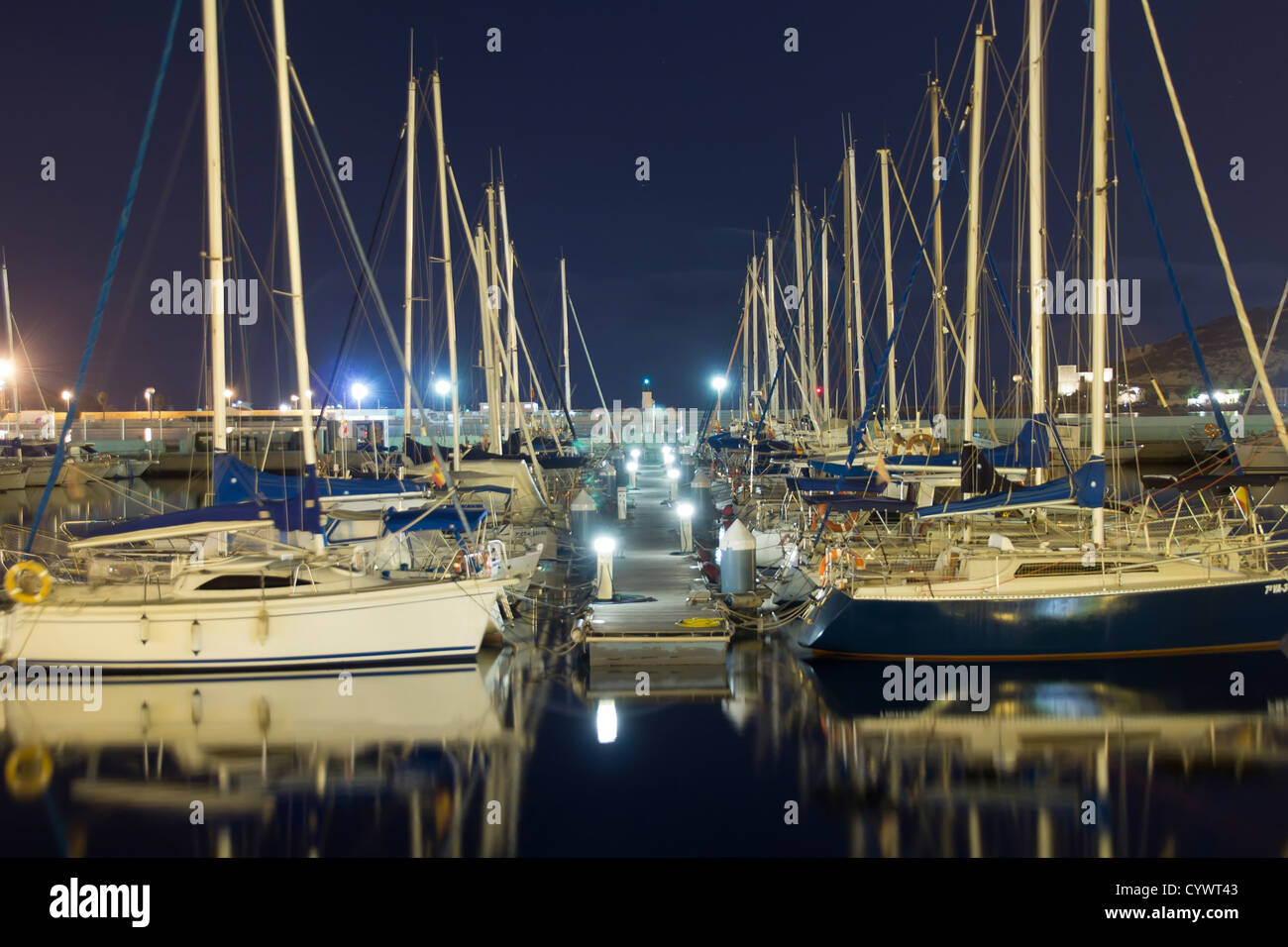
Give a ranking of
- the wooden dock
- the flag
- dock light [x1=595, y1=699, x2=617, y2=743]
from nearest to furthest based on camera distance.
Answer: dock light [x1=595, y1=699, x2=617, y2=743], the wooden dock, the flag

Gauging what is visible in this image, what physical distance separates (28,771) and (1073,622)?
17.2 meters

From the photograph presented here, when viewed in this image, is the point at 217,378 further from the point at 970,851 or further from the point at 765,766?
the point at 970,851

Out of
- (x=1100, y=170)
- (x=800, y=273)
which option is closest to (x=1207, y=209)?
(x=1100, y=170)

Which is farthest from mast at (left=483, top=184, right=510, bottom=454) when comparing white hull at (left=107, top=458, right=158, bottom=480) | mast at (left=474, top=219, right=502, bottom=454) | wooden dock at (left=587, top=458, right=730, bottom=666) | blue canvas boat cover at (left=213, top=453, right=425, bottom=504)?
white hull at (left=107, top=458, right=158, bottom=480)

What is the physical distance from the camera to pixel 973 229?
26078 millimetres

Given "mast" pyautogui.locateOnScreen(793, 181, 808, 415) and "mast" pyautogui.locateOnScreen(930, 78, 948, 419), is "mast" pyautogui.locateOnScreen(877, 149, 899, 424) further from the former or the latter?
"mast" pyautogui.locateOnScreen(793, 181, 808, 415)

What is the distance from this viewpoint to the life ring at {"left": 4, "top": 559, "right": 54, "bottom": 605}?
1927cm

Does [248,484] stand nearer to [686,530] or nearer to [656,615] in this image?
[656,615]

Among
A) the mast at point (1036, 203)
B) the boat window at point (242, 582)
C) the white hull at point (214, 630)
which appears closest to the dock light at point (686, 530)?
the mast at point (1036, 203)

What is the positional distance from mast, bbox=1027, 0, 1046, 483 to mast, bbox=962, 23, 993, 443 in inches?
61.6

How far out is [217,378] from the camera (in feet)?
64.5
